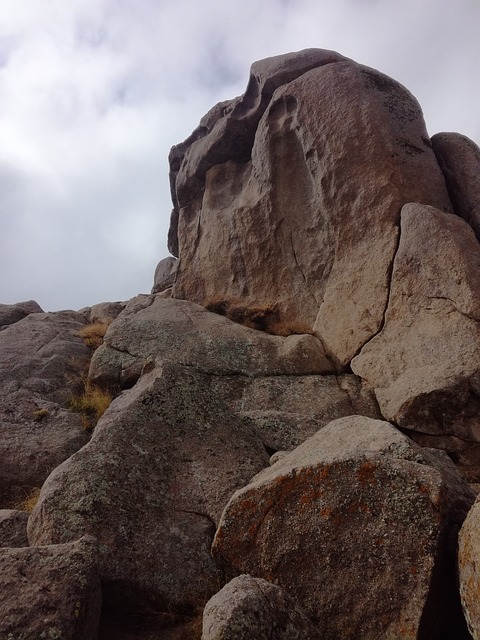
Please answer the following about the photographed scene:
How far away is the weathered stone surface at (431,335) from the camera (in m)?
9.07

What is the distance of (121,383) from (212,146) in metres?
9.05

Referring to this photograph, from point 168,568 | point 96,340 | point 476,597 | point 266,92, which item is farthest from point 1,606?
A: point 266,92

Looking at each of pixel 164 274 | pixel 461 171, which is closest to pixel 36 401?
pixel 461 171

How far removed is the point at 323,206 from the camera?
13703mm

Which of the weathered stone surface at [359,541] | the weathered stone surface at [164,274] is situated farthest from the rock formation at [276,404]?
the weathered stone surface at [164,274]

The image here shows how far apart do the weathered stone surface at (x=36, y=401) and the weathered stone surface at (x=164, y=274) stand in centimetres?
746

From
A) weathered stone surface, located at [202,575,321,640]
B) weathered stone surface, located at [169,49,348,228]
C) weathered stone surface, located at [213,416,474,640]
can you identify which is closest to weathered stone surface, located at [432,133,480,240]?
weathered stone surface, located at [169,49,348,228]

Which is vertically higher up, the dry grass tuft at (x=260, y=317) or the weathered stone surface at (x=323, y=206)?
the weathered stone surface at (x=323, y=206)

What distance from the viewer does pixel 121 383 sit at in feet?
41.2

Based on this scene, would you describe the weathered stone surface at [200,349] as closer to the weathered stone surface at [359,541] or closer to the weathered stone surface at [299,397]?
the weathered stone surface at [299,397]

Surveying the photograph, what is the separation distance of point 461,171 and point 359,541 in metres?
11.1

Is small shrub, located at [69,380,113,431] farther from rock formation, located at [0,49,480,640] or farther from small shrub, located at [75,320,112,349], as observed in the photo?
small shrub, located at [75,320,112,349]

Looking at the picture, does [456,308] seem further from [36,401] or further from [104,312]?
[104,312]

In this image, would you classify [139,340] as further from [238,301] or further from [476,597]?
[476,597]
